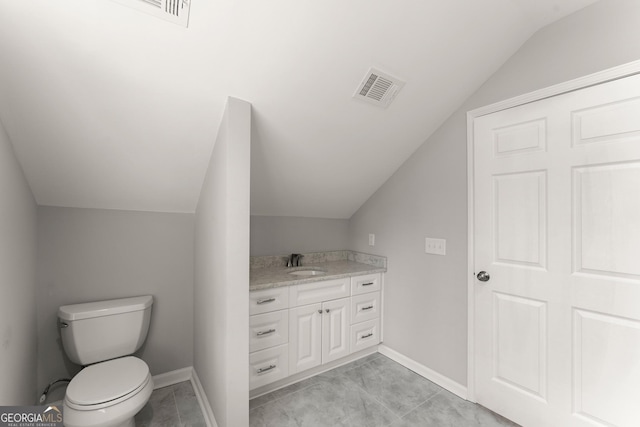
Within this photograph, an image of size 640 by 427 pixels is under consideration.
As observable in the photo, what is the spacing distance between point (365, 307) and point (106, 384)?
6.16 ft

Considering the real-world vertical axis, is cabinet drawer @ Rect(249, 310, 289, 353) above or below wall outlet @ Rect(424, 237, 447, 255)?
below

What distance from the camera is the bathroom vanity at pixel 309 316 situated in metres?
1.96

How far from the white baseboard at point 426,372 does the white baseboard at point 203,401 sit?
5.15 ft

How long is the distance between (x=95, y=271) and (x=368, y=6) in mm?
2382

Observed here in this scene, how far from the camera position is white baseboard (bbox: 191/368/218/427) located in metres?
1.72

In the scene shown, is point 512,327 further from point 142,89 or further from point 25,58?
point 25,58

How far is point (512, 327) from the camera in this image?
1.79 metres

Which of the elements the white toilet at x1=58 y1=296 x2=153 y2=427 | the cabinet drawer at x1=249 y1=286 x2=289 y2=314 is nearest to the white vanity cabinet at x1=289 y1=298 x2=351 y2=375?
the cabinet drawer at x1=249 y1=286 x2=289 y2=314

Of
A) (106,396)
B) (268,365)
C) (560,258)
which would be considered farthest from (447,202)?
(106,396)

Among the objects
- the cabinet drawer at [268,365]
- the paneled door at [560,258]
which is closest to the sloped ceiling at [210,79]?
the paneled door at [560,258]

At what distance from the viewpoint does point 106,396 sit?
4.57 feet

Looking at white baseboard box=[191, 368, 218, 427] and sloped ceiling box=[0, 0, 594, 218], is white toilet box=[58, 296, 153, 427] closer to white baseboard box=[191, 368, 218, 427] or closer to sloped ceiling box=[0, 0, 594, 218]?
white baseboard box=[191, 368, 218, 427]

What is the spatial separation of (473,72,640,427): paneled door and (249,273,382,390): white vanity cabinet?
89cm

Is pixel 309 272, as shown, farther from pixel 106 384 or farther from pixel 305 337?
pixel 106 384
